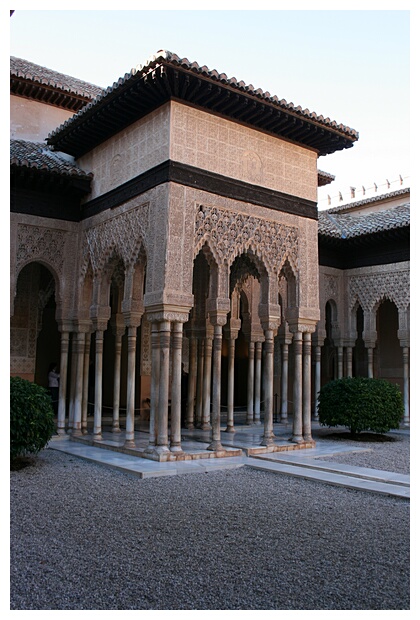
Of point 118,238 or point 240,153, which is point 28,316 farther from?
point 240,153

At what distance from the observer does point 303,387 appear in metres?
10.9

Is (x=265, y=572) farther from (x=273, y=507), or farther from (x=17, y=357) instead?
(x=17, y=357)

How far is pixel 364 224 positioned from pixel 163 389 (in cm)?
964

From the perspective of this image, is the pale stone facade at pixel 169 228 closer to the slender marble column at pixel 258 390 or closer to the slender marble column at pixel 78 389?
the slender marble column at pixel 78 389

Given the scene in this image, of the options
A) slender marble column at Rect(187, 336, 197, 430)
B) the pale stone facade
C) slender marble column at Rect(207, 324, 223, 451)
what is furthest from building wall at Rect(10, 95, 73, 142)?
slender marble column at Rect(207, 324, 223, 451)

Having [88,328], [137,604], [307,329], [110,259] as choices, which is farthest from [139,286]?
[137,604]

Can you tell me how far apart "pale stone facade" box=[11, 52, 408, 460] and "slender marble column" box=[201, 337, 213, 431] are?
3 cm

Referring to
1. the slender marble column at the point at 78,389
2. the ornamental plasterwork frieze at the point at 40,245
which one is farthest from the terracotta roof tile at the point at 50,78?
the slender marble column at the point at 78,389

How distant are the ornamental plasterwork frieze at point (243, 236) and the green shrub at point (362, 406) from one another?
3.12 metres

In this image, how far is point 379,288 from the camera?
617 inches

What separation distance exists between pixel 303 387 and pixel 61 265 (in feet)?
17.2

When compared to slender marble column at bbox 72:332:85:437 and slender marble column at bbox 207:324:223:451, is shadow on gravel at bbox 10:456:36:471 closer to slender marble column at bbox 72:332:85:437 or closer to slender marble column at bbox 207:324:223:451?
slender marble column at bbox 72:332:85:437

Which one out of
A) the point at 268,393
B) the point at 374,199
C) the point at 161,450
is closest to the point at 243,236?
the point at 268,393

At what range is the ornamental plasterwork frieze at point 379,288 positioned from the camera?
599 inches
